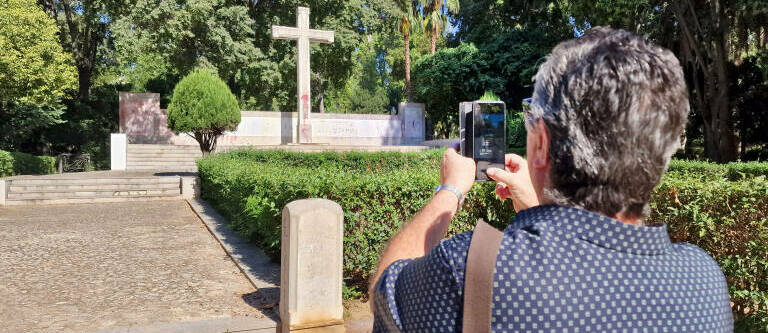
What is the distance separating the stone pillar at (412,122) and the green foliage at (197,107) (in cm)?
1475

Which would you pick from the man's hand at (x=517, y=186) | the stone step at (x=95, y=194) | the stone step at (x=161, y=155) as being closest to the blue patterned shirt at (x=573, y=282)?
the man's hand at (x=517, y=186)

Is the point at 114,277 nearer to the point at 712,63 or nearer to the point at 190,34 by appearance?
the point at 712,63

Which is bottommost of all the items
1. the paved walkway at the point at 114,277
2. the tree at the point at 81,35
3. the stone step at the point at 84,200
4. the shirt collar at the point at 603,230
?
the paved walkway at the point at 114,277

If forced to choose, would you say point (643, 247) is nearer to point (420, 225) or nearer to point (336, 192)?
point (420, 225)

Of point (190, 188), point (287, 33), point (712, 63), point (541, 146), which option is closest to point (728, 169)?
point (712, 63)

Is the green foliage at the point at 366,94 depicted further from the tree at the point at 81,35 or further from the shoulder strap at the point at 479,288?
the shoulder strap at the point at 479,288

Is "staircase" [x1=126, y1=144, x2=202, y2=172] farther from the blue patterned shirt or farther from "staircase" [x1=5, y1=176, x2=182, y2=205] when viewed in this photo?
the blue patterned shirt

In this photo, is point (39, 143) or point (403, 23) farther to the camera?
point (403, 23)

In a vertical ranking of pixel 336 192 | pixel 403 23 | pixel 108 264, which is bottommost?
pixel 108 264

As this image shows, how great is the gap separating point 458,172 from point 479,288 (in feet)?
1.60

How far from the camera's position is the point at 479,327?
0.94 metres

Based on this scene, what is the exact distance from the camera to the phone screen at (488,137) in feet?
5.50

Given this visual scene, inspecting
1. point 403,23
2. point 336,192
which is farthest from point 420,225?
point 403,23

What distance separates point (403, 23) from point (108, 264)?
28.7m
